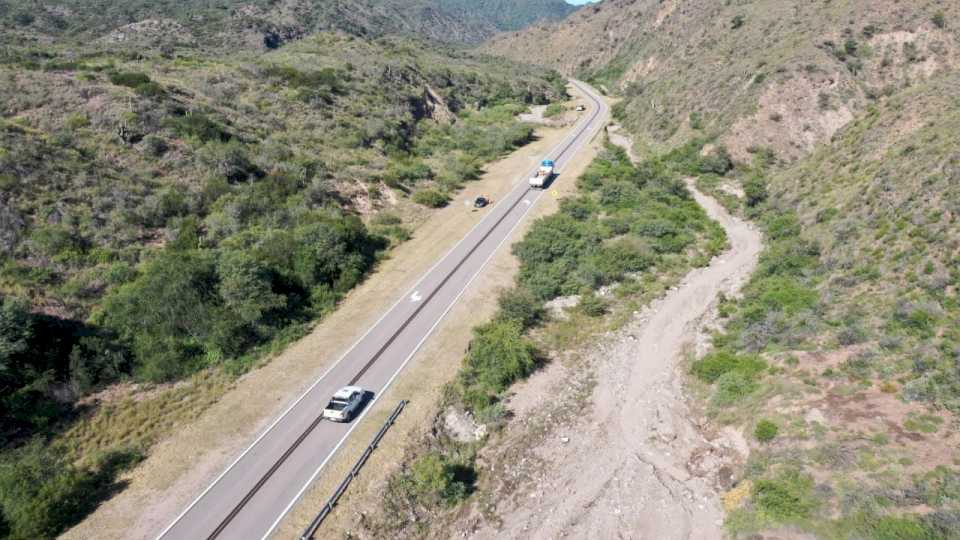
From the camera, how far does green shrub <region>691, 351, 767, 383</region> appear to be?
86.9 ft

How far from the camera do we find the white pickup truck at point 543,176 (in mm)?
55688

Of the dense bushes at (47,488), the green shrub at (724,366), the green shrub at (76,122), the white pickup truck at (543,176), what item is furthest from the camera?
the white pickup truck at (543,176)

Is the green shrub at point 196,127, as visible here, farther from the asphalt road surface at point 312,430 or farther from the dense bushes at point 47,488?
the dense bushes at point 47,488

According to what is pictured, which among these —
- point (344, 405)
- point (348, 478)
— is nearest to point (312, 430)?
point (344, 405)

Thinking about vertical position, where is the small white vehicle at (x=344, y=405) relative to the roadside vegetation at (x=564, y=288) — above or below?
above

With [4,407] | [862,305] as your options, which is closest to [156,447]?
[4,407]

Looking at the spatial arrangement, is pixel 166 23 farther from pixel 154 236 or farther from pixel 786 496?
pixel 786 496

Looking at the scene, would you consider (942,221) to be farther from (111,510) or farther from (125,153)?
(125,153)

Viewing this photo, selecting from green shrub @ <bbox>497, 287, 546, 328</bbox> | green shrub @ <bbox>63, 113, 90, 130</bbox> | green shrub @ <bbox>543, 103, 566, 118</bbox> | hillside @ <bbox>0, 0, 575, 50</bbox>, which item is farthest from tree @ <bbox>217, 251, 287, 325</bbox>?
hillside @ <bbox>0, 0, 575, 50</bbox>

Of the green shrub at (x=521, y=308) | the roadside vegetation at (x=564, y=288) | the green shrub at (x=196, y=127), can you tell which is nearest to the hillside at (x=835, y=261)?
the roadside vegetation at (x=564, y=288)

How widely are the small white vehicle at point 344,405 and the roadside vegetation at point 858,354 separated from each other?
1647 centimetres

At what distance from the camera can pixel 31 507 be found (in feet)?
58.4

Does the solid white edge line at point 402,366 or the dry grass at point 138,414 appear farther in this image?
the dry grass at point 138,414

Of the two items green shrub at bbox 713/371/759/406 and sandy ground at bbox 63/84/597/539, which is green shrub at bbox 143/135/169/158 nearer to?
sandy ground at bbox 63/84/597/539
